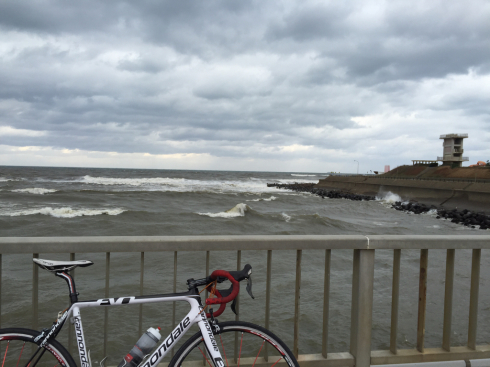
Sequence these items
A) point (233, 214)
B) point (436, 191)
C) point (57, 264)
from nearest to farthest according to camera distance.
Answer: point (57, 264), point (233, 214), point (436, 191)

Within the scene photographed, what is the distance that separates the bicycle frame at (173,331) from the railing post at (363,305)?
1.27 metres

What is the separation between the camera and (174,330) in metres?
2.10

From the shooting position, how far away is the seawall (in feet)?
88.2

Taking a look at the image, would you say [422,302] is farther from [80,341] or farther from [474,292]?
[80,341]

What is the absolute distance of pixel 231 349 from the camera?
4723 millimetres

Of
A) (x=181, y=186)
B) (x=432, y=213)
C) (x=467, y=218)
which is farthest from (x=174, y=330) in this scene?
(x=181, y=186)

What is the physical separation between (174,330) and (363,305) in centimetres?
151

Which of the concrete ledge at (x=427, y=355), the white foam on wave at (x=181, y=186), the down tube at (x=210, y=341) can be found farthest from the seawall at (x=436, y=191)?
the down tube at (x=210, y=341)

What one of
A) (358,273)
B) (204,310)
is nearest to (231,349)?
(358,273)

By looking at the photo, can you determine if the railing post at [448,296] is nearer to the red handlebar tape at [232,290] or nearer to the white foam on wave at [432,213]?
the red handlebar tape at [232,290]

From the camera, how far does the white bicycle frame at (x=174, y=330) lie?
6.68 ft

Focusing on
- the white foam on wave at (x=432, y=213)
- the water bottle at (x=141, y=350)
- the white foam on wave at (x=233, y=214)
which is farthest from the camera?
the white foam on wave at (x=432, y=213)

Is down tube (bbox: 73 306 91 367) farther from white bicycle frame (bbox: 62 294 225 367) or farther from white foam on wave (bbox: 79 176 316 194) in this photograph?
white foam on wave (bbox: 79 176 316 194)

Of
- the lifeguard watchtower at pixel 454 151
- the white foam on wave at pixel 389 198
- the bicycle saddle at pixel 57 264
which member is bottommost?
the white foam on wave at pixel 389 198
